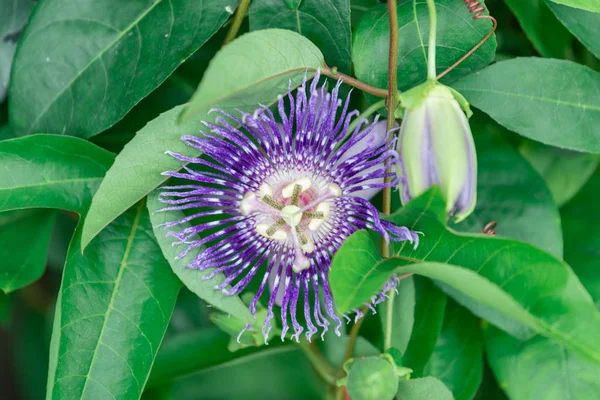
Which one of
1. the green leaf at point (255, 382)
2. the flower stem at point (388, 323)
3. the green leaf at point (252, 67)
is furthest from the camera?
the green leaf at point (255, 382)

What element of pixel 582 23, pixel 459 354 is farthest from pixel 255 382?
pixel 582 23

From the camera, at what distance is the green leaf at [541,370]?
43.9 inches

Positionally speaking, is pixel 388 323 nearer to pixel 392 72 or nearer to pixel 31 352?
pixel 392 72

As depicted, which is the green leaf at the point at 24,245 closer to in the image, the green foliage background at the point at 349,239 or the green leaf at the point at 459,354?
the green foliage background at the point at 349,239

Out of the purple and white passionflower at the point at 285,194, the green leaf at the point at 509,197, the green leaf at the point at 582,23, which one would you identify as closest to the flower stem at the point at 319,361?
the purple and white passionflower at the point at 285,194

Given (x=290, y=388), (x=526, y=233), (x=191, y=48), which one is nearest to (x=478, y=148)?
(x=526, y=233)

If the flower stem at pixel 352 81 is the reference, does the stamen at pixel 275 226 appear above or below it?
below

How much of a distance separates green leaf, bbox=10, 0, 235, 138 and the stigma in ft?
0.81

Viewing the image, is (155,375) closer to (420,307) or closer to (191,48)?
(420,307)

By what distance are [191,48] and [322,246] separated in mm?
360

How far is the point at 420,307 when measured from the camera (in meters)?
1.13

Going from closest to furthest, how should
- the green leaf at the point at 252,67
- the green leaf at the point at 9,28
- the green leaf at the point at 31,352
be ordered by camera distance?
the green leaf at the point at 252,67 → the green leaf at the point at 9,28 → the green leaf at the point at 31,352

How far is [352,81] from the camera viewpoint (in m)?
0.96

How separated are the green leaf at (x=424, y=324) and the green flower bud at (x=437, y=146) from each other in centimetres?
31
